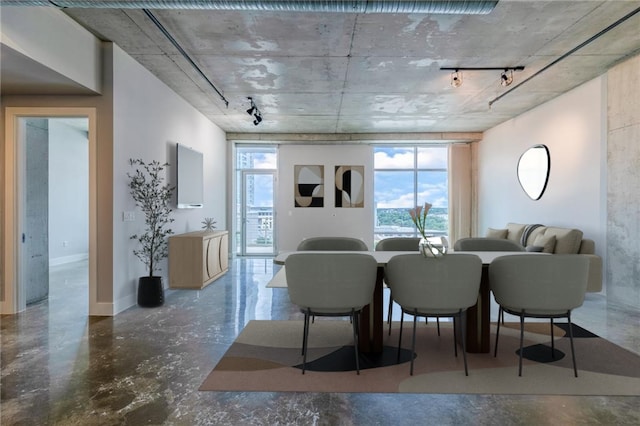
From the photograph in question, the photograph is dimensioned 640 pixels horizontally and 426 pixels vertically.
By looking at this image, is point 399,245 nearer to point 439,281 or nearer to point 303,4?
point 439,281

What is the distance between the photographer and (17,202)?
397 centimetres

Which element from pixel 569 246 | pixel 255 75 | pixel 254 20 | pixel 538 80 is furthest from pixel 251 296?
pixel 538 80

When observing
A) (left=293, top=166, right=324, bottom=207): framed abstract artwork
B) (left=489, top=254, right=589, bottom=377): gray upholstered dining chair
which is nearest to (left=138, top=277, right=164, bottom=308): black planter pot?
(left=489, top=254, right=589, bottom=377): gray upholstered dining chair

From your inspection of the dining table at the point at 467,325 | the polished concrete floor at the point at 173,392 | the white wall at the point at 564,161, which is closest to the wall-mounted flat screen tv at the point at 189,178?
the polished concrete floor at the point at 173,392

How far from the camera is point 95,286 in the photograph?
3855 mm

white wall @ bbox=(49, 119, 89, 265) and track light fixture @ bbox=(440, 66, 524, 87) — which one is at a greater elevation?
track light fixture @ bbox=(440, 66, 524, 87)

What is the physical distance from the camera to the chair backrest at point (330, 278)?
2.41m

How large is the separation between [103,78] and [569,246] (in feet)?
19.9

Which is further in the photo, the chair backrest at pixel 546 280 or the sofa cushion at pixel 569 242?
the sofa cushion at pixel 569 242

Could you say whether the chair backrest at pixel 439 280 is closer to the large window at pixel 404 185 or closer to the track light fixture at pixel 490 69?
the track light fixture at pixel 490 69

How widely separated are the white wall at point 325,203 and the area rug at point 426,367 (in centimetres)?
545

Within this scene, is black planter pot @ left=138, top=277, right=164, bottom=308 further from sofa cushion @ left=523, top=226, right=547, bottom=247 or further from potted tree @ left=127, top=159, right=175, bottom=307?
sofa cushion @ left=523, top=226, right=547, bottom=247

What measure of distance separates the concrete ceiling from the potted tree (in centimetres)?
132

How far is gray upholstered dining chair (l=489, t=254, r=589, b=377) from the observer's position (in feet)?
7.86
